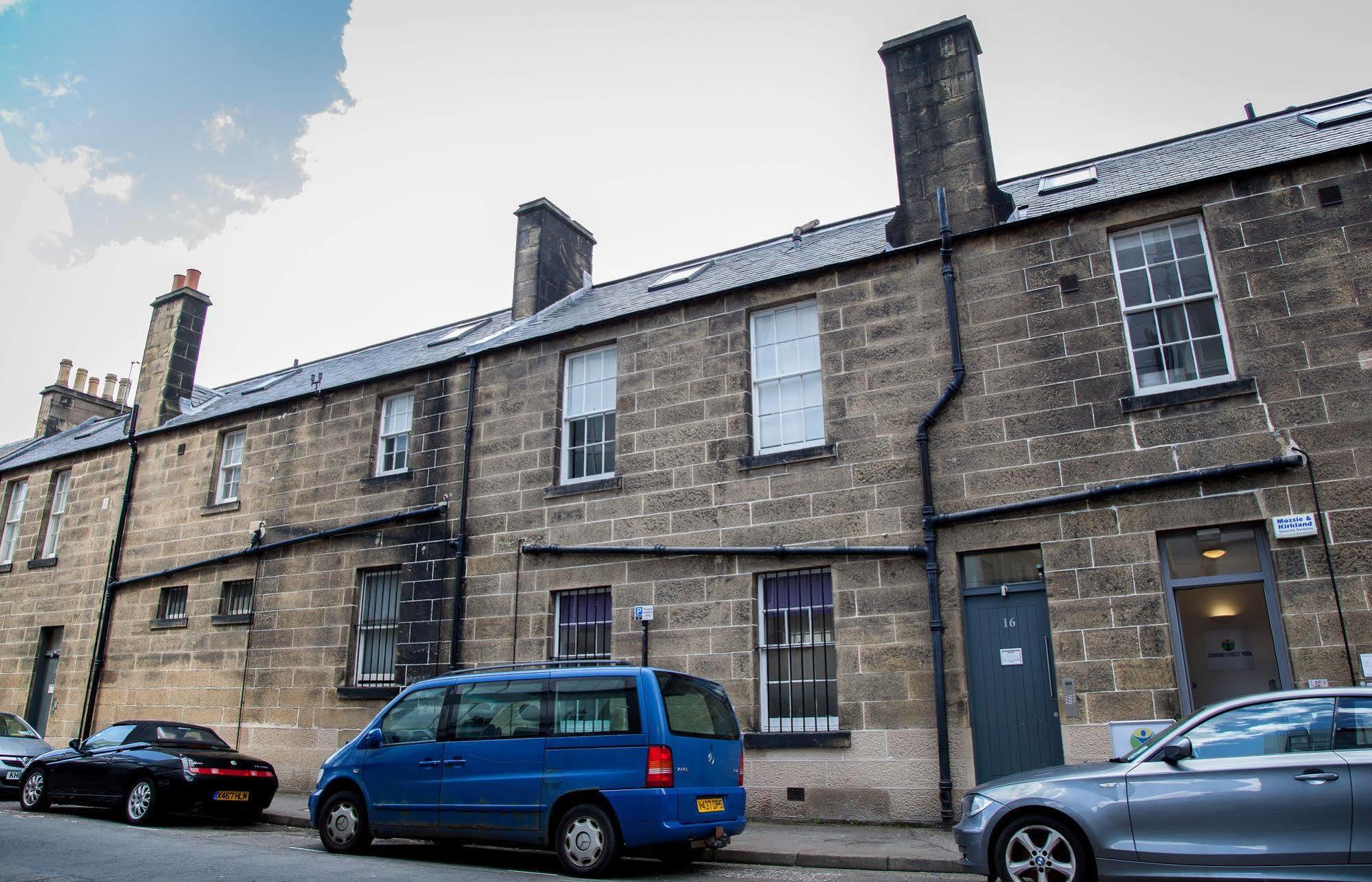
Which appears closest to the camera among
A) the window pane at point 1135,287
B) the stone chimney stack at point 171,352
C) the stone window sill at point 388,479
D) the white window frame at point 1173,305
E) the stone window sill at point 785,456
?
the white window frame at point 1173,305

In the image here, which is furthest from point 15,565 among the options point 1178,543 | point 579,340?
point 1178,543

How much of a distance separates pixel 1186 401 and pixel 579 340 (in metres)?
8.18

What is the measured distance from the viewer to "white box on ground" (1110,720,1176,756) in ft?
29.6

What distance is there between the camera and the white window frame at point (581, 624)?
1266 cm

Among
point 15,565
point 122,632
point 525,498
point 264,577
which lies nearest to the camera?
point 525,498

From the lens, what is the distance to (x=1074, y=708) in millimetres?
9453

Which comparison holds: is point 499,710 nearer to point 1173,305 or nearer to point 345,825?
point 345,825

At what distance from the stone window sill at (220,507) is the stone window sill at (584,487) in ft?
23.8

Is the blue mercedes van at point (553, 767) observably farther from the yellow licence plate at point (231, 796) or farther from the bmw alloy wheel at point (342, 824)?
the yellow licence plate at point (231, 796)

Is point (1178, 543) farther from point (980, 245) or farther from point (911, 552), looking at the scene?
point (980, 245)

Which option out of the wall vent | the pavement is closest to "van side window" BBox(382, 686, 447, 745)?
the pavement

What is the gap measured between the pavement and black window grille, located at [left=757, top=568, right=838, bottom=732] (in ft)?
3.96

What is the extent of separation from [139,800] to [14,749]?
187 inches

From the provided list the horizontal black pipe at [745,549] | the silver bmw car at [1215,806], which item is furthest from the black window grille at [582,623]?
the silver bmw car at [1215,806]
